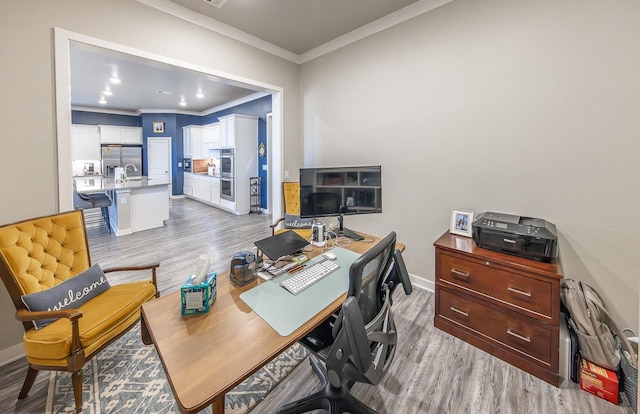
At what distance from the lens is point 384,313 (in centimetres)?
133

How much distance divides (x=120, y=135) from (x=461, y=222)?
1014 cm

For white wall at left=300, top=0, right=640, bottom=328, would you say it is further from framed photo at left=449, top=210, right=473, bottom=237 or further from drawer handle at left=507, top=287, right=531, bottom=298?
drawer handle at left=507, top=287, right=531, bottom=298

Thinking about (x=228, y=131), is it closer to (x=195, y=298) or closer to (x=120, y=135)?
(x=120, y=135)

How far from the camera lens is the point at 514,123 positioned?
220cm

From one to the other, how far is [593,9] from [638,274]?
1827 millimetres

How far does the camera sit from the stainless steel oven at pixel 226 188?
6742mm

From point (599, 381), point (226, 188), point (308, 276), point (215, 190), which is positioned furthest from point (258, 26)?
point (215, 190)

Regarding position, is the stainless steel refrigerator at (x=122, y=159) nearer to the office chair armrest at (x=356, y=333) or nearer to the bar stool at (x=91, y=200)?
the bar stool at (x=91, y=200)

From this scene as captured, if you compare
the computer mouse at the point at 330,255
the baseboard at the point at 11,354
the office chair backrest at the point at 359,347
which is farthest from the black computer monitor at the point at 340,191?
the baseboard at the point at 11,354

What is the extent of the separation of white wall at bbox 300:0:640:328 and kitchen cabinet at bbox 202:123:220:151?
4.98m

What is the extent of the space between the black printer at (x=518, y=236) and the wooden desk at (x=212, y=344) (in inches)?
54.4

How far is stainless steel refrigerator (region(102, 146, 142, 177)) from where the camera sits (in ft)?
27.1

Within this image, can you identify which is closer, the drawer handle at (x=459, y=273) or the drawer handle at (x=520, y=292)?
the drawer handle at (x=520, y=292)

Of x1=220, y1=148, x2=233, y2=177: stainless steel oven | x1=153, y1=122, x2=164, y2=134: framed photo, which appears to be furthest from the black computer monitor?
x1=153, y1=122, x2=164, y2=134: framed photo
